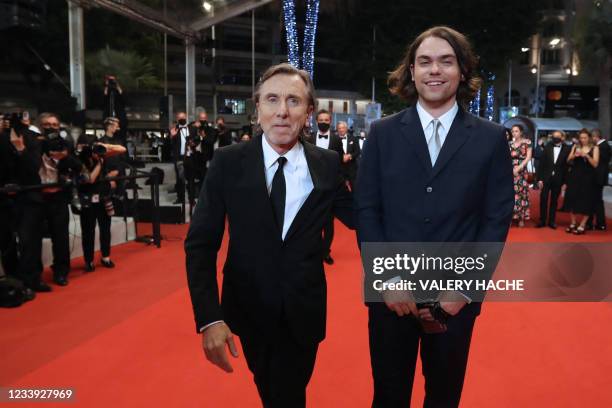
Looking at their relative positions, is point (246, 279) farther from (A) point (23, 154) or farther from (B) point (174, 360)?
(A) point (23, 154)

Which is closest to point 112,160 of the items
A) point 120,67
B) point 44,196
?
point 44,196

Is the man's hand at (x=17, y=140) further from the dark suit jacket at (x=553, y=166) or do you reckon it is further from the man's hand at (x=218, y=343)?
the dark suit jacket at (x=553, y=166)

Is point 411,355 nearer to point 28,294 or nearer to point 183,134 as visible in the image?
point 28,294

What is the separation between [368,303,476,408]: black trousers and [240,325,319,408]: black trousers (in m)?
0.24

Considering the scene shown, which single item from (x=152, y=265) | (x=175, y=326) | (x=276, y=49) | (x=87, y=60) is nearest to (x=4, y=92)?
(x=87, y=60)

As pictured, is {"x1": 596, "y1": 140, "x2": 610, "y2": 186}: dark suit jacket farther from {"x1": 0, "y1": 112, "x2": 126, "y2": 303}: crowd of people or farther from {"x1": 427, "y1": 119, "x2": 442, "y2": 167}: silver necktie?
{"x1": 427, "y1": 119, "x2": 442, "y2": 167}: silver necktie

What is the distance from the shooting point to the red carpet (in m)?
3.01

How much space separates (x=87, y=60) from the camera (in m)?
23.4

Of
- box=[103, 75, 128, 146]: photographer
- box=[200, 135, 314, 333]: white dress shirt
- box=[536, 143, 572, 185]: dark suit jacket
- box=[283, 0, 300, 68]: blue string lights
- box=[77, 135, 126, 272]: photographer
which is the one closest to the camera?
box=[200, 135, 314, 333]: white dress shirt

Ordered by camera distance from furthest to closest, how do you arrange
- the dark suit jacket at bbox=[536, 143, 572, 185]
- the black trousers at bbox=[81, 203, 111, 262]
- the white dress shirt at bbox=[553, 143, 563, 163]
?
the white dress shirt at bbox=[553, 143, 563, 163] → the dark suit jacket at bbox=[536, 143, 572, 185] → the black trousers at bbox=[81, 203, 111, 262]

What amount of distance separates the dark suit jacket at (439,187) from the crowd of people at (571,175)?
7.49 m

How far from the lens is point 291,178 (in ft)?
5.97

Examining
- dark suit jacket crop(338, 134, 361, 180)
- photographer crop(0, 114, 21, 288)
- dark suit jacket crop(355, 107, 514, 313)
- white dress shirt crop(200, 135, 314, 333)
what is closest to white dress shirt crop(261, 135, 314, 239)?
white dress shirt crop(200, 135, 314, 333)

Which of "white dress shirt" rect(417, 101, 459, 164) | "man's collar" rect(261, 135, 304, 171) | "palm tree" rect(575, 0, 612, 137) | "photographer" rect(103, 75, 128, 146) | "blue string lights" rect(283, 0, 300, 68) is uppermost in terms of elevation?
"palm tree" rect(575, 0, 612, 137)
